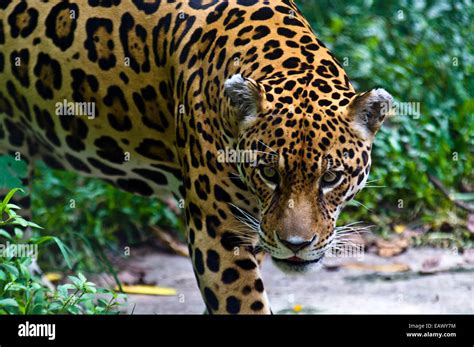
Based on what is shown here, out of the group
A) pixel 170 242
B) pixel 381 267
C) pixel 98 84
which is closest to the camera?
pixel 98 84

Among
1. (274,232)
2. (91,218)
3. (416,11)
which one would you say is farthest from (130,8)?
(416,11)

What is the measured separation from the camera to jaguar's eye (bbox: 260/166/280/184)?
641 cm

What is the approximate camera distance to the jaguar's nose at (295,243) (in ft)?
20.7

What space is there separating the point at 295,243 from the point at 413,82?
563cm

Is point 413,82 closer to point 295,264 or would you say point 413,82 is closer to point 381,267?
point 381,267

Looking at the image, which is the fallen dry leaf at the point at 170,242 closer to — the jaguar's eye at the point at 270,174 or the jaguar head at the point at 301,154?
the jaguar head at the point at 301,154

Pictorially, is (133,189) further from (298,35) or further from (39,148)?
(298,35)

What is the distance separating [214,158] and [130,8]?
145cm

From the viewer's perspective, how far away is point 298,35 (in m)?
7.09

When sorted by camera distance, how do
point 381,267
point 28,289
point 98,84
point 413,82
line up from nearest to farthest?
point 28,289 < point 98,84 < point 381,267 < point 413,82

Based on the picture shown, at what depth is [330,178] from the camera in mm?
6402

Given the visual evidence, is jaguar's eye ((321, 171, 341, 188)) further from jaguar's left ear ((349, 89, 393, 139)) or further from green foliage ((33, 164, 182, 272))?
green foliage ((33, 164, 182, 272))

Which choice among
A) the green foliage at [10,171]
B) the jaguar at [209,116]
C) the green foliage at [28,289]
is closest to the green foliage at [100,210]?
the jaguar at [209,116]

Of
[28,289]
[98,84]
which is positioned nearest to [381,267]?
[98,84]
